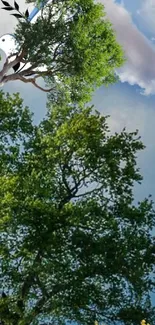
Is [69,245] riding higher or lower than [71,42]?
lower

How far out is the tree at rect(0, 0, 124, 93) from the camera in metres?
→ 40.6

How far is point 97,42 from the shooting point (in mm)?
44062

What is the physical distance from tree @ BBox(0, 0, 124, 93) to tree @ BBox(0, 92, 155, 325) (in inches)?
294

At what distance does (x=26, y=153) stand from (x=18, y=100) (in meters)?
5.26

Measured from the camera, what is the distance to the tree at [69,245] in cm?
3259

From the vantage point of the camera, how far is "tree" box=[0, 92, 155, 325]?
32.6m

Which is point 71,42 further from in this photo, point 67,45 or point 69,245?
point 69,245

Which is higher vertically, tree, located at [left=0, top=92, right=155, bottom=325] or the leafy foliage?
the leafy foliage

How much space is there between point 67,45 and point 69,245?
49.8ft

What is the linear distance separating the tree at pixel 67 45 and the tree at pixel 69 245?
24.5 ft

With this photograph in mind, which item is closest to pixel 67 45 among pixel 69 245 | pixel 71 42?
pixel 71 42

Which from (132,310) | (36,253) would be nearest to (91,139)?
(36,253)

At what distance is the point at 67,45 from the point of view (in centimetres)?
4197

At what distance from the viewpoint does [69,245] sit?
109 feet
